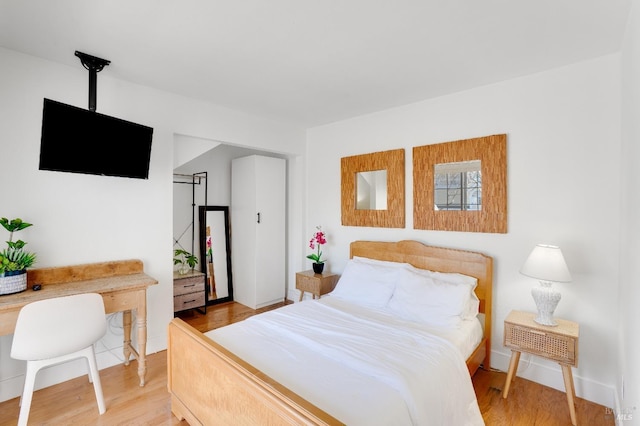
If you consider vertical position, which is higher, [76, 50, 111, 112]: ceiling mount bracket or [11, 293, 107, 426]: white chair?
[76, 50, 111, 112]: ceiling mount bracket

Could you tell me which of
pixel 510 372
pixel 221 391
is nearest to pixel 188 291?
pixel 221 391

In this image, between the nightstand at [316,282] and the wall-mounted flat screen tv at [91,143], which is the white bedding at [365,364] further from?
the wall-mounted flat screen tv at [91,143]

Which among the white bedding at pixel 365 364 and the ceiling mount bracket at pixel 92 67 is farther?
the ceiling mount bracket at pixel 92 67

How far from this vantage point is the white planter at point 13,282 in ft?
6.83

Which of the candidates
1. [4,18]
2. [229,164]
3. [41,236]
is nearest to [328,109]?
[229,164]

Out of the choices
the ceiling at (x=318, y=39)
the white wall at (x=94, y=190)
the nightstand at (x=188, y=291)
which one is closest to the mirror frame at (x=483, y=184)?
the ceiling at (x=318, y=39)

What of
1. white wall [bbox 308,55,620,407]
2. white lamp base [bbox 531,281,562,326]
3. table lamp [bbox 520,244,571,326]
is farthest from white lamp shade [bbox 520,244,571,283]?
white wall [bbox 308,55,620,407]

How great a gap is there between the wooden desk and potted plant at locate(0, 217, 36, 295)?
Result: 62 mm

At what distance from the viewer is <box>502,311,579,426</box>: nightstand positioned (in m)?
2.06

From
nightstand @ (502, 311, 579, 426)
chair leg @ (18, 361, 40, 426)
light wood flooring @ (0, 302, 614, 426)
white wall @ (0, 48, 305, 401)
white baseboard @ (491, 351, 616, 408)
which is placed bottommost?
light wood flooring @ (0, 302, 614, 426)

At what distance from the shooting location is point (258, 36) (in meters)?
2.05

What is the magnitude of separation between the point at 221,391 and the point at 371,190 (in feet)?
8.52

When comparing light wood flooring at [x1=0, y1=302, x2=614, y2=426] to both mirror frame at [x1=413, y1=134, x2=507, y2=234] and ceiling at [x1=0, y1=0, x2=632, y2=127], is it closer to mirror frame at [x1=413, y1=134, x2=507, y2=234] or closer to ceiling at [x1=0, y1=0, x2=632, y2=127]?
mirror frame at [x1=413, y1=134, x2=507, y2=234]

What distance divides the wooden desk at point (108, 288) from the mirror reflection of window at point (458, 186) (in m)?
2.71
